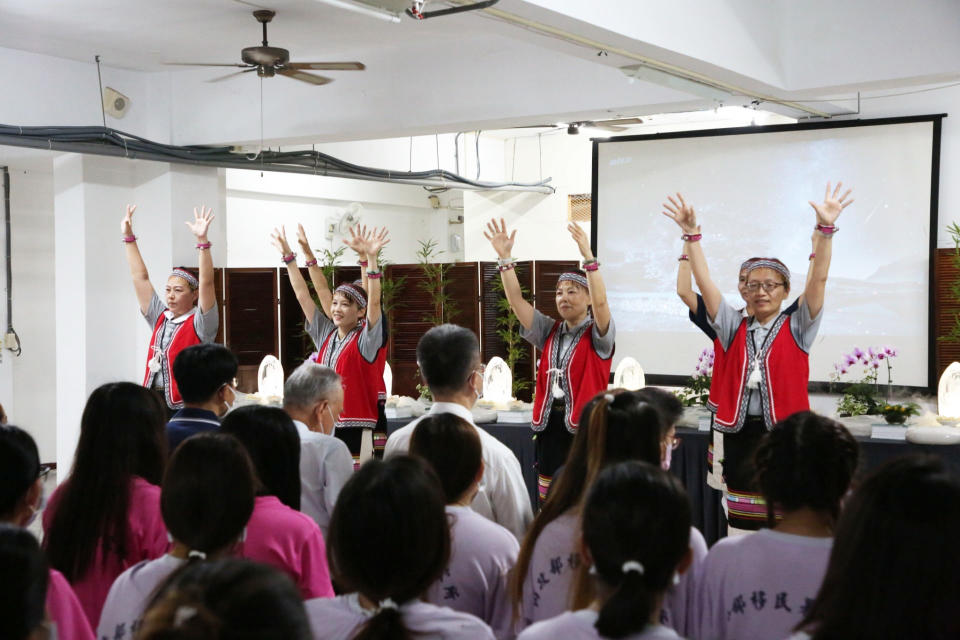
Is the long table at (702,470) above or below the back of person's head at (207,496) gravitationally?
below

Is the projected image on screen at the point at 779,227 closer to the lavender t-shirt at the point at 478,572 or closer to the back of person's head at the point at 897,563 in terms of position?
the lavender t-shirt at the point at 478,572

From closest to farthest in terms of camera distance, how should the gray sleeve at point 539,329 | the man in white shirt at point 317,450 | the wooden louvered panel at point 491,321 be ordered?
the man in white shirt at point 317,450 < the gray sleeve at point 539,329 < the wooden louvered panel at point 491,321

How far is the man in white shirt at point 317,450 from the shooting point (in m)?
2.91

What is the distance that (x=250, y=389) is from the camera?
302 inches

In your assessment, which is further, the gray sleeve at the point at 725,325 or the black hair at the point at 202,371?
the gray sleeve at the point at 725,325

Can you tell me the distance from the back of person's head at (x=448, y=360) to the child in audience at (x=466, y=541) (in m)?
0.83

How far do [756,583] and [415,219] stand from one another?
11673 millimetres

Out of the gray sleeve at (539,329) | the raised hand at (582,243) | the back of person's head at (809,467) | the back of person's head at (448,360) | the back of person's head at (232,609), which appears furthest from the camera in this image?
the gray sleeve at (539,329)

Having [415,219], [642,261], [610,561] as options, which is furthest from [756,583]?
[415,219]

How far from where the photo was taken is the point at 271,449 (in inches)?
92.2

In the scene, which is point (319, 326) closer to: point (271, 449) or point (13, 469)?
point (271, 449)

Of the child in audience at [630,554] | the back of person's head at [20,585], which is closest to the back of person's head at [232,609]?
the back of person's head at [20,585]

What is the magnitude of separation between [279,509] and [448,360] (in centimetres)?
103

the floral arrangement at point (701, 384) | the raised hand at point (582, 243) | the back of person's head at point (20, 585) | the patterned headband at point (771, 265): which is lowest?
the floral arrangement at point (701, 384)
